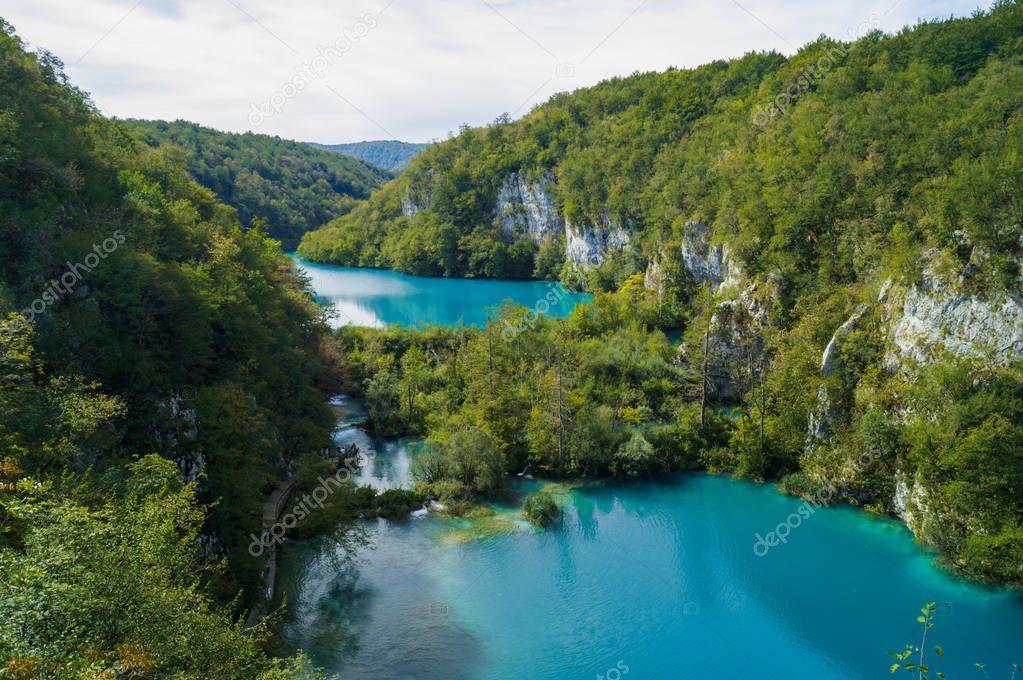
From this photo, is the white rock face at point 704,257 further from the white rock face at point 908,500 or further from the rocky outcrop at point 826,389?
the white rock face at point 908,500

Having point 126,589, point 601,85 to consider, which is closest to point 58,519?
point 126,589

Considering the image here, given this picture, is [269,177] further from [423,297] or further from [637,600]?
[637,600]

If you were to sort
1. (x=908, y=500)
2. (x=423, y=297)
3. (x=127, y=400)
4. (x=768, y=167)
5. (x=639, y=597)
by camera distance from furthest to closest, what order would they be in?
(x=423, y=297), (x=768, y=167), (x=908, y=500), (x=639, y=597), (x=127, y=400)

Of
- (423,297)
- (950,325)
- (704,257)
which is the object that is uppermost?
(423,297)

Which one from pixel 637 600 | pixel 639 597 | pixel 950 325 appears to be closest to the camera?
pixel 637 600

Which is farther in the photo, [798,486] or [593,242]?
[593,242]

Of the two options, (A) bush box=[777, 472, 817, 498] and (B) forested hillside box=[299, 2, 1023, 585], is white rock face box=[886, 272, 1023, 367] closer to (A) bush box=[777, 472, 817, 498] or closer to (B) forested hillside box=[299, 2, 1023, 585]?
(B) forested hillside box=[299, 2, 1023, 585]

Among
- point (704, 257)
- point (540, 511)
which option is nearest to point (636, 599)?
point (540, 511)
